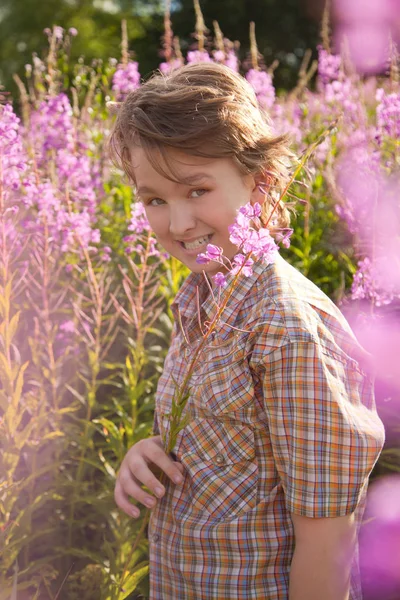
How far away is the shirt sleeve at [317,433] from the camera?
138 centimetres

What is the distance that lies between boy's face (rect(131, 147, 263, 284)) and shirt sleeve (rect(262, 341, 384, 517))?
0.34 meters

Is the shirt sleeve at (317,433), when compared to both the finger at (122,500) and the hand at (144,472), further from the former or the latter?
the finger at (122,500)

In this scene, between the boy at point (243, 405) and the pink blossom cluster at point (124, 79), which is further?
the pink blossom cluster at point (124, 79)

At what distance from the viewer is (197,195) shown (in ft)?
5.22

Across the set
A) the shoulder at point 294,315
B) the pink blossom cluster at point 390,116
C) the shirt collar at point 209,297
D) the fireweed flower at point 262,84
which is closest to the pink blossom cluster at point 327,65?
the fireweed flower at point 262,84

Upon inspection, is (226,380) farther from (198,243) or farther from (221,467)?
(198,243)

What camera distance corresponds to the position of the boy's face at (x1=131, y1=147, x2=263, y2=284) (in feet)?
5.16

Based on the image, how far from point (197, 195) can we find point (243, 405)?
0.47 metres

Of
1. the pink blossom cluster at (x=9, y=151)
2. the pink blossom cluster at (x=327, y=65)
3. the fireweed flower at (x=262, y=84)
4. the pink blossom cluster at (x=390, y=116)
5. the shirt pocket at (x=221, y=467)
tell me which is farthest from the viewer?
the pink blossom cluster at (x=327, y=65)

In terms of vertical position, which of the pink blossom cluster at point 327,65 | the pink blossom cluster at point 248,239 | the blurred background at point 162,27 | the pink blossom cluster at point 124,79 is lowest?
the pink blossom cluster at point 248,239

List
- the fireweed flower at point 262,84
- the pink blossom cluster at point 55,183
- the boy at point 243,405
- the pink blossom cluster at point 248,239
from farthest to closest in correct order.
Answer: the fireweed flower at point 262,84 < the pink blossom cluster at point 55,183 < the boy at point 243,405 < the pink blossom cluster at point 248,239

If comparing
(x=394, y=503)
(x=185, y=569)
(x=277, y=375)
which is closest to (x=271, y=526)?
(x=185, y=569)

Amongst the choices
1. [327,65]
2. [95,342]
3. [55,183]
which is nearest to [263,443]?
[95,342]

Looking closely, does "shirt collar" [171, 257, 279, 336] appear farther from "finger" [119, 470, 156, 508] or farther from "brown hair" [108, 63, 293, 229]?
"finger" [119, 470, 156, 508]
